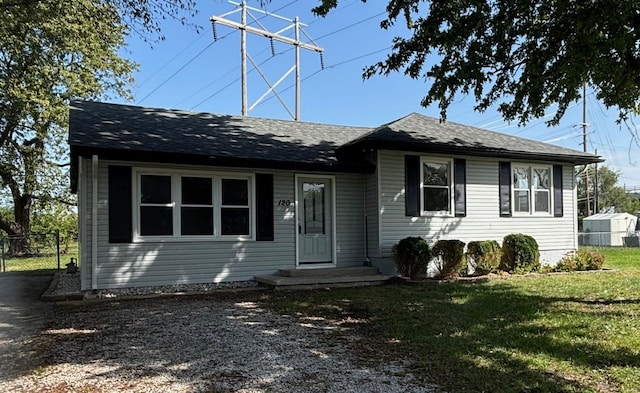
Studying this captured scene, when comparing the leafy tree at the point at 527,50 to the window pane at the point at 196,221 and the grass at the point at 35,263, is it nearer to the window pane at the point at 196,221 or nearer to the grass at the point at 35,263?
the window pane at the point at 196,221

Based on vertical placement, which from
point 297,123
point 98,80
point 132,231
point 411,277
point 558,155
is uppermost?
point 98,80

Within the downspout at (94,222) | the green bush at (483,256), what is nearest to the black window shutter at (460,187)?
the green bush at (483,256)

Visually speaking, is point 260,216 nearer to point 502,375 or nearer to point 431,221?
point 431,221

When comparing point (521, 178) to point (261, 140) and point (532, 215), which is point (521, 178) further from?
point (261, 140)

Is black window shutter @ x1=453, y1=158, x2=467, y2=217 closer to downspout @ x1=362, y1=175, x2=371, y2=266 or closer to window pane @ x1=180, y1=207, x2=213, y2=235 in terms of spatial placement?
downspout @ x1=362, y1=175, x2=371, y2=266

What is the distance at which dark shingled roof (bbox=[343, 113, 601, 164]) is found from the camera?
10.9m

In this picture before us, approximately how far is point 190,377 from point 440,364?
233 cm

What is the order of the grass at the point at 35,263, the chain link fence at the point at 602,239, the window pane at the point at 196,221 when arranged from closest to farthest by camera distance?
1. the window pane at the point at 196,221
2. the grass at the point at 35,263
3. the chain link fence at the point at 602,239

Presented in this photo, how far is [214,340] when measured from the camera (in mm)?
5520

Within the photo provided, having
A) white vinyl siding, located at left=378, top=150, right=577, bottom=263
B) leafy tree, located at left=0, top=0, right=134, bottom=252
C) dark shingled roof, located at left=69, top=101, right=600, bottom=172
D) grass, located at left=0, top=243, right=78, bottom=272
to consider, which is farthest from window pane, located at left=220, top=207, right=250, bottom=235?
leafy tree, located at left=0, top=0, right=134, bottom=252

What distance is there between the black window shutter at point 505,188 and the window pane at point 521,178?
266 millimetres

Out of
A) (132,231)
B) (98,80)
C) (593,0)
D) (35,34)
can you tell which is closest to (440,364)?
(593,0)

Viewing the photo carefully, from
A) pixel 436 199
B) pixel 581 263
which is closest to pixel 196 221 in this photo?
pixel 436 199

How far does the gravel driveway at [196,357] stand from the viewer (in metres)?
4.05
